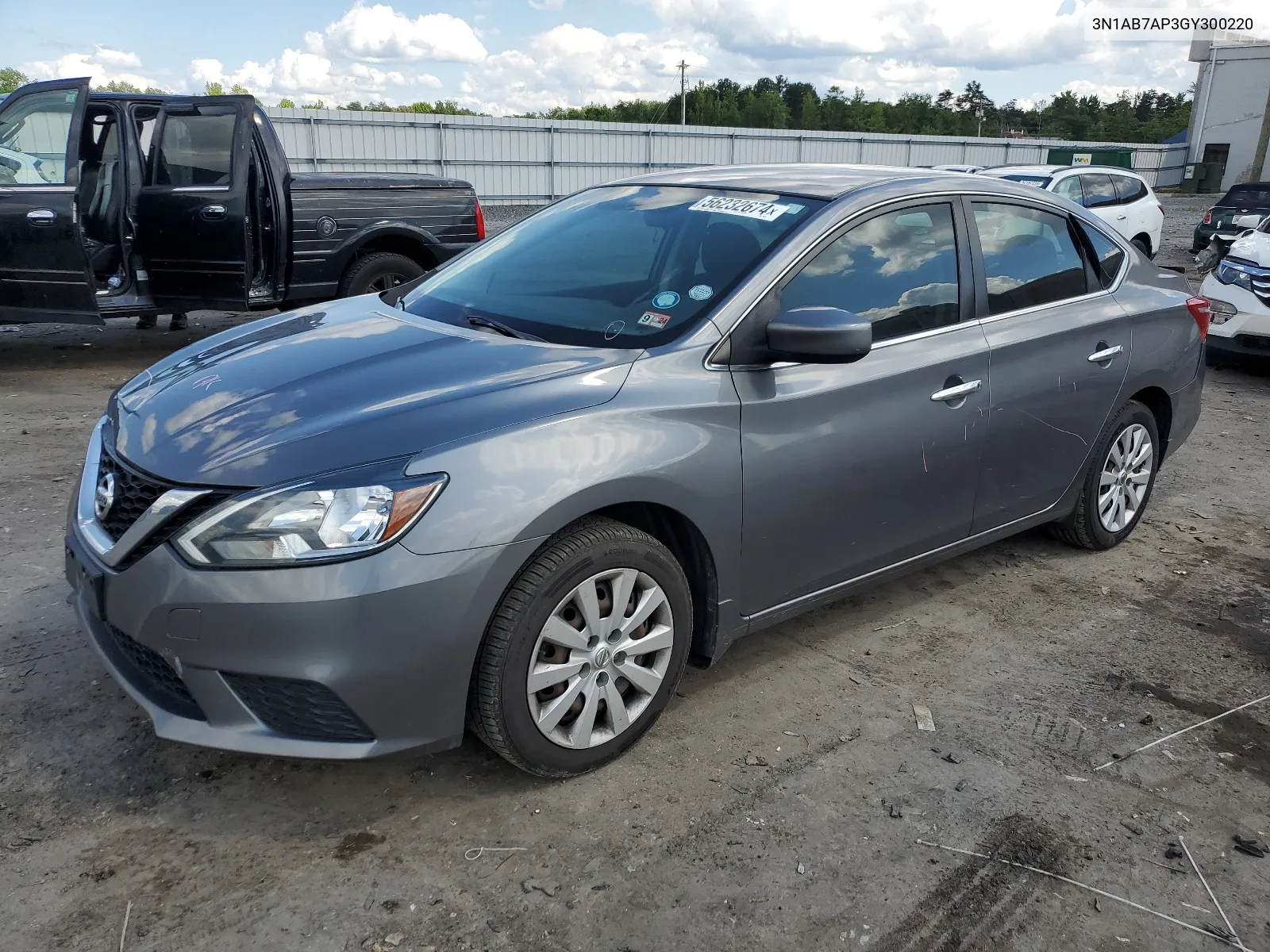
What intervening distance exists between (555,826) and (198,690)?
99 centimetres

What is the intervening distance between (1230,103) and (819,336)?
53.9 meters

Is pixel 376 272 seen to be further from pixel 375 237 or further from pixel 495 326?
pixel 495 326

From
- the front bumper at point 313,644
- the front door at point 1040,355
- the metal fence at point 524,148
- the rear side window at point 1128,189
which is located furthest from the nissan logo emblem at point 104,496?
the metal fence at point 524,148

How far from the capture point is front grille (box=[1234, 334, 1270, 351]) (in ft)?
29.0

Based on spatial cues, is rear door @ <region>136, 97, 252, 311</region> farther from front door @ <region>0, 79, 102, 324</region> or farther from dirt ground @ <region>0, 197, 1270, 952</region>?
dirt ground @ <region>0, 197, 1270, 952</region>

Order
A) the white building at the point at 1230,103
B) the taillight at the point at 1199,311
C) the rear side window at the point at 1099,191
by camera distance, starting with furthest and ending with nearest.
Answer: the white building at the point at 1230,103 < the rear side window at the point at 1099,191 < the taillight at the point at 1199,311

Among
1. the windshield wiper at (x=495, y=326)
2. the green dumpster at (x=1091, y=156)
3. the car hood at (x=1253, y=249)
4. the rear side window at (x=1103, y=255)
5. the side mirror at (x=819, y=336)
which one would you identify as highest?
the green dumpster at (x=1091, y=156)

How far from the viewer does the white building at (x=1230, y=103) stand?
46062 mm

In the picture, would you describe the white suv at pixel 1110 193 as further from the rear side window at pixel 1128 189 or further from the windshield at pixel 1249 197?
the windshield at pixel 1249 197

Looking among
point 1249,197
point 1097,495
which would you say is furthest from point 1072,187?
point 1097,495

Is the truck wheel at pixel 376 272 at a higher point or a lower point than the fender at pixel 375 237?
lower

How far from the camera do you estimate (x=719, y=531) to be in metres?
3.12

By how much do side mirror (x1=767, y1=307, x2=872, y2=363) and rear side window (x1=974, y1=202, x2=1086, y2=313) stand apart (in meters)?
1.11

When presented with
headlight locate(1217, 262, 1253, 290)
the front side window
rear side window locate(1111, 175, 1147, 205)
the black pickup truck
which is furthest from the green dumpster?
the front side window
